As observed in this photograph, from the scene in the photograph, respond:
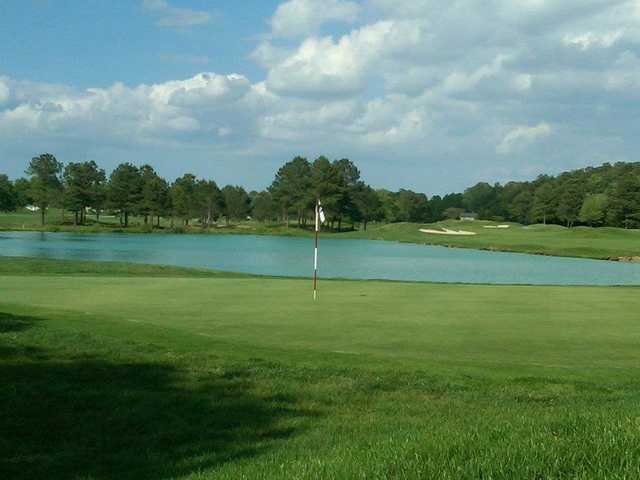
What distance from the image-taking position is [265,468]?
5.30m

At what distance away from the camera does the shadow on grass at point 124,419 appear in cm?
603

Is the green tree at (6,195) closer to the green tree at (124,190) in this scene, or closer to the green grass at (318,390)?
the green tree at (124,190)

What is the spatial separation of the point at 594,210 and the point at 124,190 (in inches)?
3158

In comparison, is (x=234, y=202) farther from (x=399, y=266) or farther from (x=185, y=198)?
(x=399, y=266)

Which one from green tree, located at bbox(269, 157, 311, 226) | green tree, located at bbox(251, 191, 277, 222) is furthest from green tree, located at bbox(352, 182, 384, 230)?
green tree, located at bbox(251, 191, 277, 222)

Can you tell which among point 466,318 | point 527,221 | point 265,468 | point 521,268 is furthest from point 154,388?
point 527,221

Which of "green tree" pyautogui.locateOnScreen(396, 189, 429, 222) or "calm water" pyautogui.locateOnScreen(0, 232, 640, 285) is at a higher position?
"green tree" pyautogui.locateOnScreen(396, 189, 429, 222)

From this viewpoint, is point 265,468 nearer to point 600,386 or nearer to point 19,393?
point 19,393

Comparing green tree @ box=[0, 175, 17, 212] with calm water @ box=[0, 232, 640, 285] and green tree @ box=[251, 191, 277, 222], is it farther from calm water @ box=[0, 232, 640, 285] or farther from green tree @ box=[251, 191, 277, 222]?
calm water @ box=[0, 232, 640, 285]

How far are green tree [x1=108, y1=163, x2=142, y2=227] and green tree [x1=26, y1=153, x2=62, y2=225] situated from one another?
30.4ft

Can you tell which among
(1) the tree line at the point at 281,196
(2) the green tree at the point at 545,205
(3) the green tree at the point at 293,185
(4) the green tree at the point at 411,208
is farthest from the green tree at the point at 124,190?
(2) the green tree at the point at 545,205

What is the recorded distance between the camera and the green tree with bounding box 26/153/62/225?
12206 centimetres

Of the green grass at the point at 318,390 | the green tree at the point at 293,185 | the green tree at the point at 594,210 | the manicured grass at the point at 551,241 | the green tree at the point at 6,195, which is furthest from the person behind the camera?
the green tree at the point at 293,185

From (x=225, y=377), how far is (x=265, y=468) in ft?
13.3
